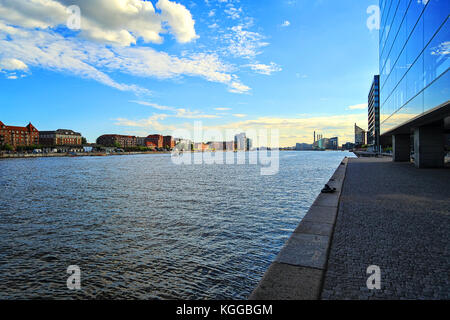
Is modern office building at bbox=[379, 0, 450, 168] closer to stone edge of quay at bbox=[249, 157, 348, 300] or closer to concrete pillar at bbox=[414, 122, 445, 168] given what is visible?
concrete pillar at bbox=[414, 122, 445, 168]

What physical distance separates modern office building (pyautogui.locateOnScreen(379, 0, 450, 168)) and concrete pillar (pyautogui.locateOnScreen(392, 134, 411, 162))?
18.4ft

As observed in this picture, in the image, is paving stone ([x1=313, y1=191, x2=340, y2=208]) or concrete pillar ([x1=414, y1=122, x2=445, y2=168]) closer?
paving stone ([x1=313, y1=191, x2=340, y2=208])

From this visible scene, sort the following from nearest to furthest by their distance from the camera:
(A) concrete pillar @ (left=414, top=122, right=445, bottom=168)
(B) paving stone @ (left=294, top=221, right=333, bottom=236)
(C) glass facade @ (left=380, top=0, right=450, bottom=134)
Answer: (B) paving stone @ (left=294, top=221, right=333, bottom=236), (C) glass facade @ (left=380, top=0, right=450, bottom=134), (A) concrete pillar @ (left=414, top=122, right=445, bottom=168)

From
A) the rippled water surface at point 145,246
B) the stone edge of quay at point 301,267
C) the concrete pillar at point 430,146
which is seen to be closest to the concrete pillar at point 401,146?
the concrete pillar at point 430,146

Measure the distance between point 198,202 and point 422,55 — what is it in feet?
63.8

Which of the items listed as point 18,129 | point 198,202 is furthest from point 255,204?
point 18,129

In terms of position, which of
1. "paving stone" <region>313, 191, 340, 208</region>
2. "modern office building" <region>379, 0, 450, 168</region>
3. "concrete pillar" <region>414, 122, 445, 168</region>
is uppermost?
"modern office building" <region>379, 0, 450, 168</region>

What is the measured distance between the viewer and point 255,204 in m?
13.0

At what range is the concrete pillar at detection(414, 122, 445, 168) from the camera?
24.3 metres

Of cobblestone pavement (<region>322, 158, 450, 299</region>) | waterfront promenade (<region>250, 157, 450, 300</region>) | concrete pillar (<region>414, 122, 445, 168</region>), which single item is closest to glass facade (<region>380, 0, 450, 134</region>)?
concrete pillar (<region>414, 122, 445, 168</region>)

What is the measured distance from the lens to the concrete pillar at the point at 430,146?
2427 cm

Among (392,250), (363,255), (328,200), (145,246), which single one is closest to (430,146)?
(328,200)

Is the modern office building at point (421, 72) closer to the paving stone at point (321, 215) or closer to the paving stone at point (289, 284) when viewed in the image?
the paving stone at point (321, 215)

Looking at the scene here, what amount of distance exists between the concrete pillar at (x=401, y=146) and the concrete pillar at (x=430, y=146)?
39.9 feet
